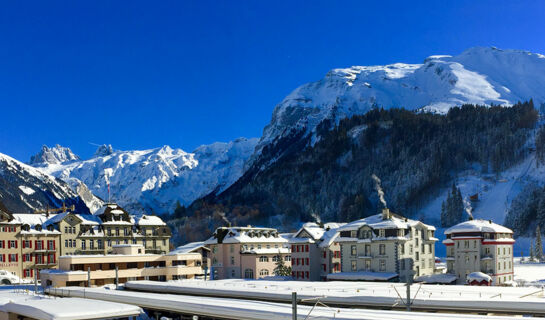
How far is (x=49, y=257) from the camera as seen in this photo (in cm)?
11150

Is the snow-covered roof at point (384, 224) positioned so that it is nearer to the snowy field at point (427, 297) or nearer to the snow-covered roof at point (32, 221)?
the snowy field at point (427, 297)

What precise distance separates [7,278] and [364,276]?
202 feet

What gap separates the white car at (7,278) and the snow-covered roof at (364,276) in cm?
5546

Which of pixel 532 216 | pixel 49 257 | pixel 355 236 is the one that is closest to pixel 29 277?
pixel 49 257

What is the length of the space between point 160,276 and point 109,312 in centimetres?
5830

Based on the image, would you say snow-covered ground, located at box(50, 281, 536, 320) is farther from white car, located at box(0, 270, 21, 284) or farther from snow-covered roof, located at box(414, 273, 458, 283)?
white car, located at box(0, 270, 21, 284)

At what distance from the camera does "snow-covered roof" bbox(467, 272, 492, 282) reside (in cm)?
8381

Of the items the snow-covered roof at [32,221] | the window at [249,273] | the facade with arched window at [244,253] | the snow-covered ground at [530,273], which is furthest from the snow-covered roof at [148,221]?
the snow-covered ground at [530,273]

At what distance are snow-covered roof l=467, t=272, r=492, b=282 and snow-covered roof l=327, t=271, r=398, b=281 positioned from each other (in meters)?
11.0

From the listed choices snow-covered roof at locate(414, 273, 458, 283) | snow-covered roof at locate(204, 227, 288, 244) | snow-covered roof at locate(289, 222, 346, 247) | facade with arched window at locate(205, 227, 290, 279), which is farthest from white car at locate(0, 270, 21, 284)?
snow-covered roof at locate(414, 273, 458, 283)

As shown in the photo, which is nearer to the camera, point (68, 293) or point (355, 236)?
point (68, 293)

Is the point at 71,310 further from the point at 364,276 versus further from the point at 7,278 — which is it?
the point at 7,278

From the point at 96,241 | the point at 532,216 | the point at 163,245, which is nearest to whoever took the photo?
the point at 96,241

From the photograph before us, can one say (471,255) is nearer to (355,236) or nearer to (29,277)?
(355,236)
